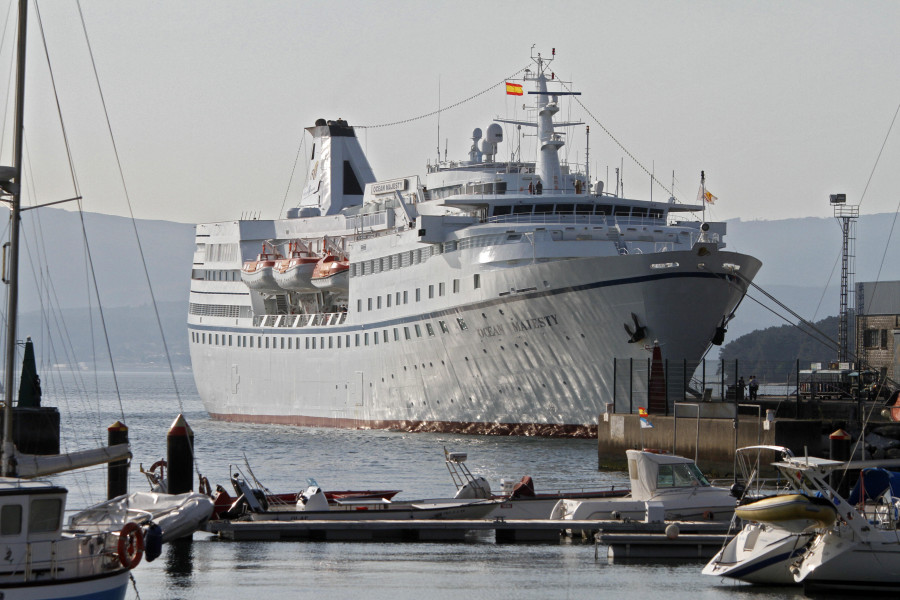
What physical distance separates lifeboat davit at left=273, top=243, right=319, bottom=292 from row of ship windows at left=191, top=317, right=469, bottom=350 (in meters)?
2.13

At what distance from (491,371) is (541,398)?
233cm

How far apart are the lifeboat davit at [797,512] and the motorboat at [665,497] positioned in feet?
15.8

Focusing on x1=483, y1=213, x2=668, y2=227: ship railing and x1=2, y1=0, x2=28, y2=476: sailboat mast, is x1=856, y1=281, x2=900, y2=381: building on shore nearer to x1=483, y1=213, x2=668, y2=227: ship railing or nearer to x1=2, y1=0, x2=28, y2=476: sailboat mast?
x1=483, y1=213, x2=668, y2=227: ship railing

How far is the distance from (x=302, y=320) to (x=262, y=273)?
2.65m

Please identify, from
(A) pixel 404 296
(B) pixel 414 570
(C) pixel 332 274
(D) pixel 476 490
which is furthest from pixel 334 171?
(B) pixel 414 570

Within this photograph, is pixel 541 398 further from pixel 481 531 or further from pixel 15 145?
pixel 15 145

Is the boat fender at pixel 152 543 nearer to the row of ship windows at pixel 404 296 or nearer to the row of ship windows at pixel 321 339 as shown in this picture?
the row of ship windows at pixel 404 296

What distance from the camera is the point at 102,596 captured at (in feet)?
53.8

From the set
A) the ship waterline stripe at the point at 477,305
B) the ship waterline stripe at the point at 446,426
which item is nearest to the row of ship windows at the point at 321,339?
the ship waterline stripe at the point at 477,305

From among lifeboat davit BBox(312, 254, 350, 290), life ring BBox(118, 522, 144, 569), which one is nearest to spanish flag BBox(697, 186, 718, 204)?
lifeboat davit BBox(312, 254, 350, 290)

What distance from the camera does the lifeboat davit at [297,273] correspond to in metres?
57.8

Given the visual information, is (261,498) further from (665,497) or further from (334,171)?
(334,171)

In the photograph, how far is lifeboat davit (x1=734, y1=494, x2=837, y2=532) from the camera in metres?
18.4

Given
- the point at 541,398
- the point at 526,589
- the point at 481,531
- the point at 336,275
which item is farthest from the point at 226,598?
the point at 336,275
